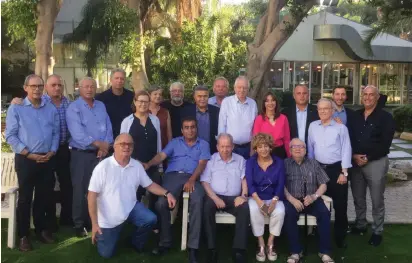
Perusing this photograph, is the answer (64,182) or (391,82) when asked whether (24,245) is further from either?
(391,82)

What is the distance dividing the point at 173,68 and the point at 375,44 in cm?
1669

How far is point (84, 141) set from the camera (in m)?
4.91

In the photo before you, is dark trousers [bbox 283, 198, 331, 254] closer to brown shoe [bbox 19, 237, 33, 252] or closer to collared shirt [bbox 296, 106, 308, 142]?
collared shirt [bbox 296, 106, 308, 142]

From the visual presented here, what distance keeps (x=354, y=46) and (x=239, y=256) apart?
21586 millimetres

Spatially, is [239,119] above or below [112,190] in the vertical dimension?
above

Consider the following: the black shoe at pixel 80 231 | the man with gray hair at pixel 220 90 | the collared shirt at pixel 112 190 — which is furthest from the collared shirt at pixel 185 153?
the black shoe at pixel 80 231

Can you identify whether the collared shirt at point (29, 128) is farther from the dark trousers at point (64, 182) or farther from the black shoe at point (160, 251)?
the black shoe at point (160, 251)

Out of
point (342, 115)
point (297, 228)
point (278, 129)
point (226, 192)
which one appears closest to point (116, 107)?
point (226, 192)

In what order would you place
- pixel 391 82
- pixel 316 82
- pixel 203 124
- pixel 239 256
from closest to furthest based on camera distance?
pixel 239 256, pixel 203 124, pixel 316 82, pixel 391 82

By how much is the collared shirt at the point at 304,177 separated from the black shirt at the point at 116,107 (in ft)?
6.74

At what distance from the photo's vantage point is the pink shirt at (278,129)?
498 cm

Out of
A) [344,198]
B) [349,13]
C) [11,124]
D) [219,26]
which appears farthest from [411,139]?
[349,13]

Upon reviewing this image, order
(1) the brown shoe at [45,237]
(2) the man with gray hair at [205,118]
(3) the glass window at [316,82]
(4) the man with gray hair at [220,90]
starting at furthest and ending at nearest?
(3) the glass window at [316,82]
(4) the man with gray hair at [220,90]
(2) the man with gray hair at [205,118]
(1) the brown shoe at [45,237]

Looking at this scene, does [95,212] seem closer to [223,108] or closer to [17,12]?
[223,108]
